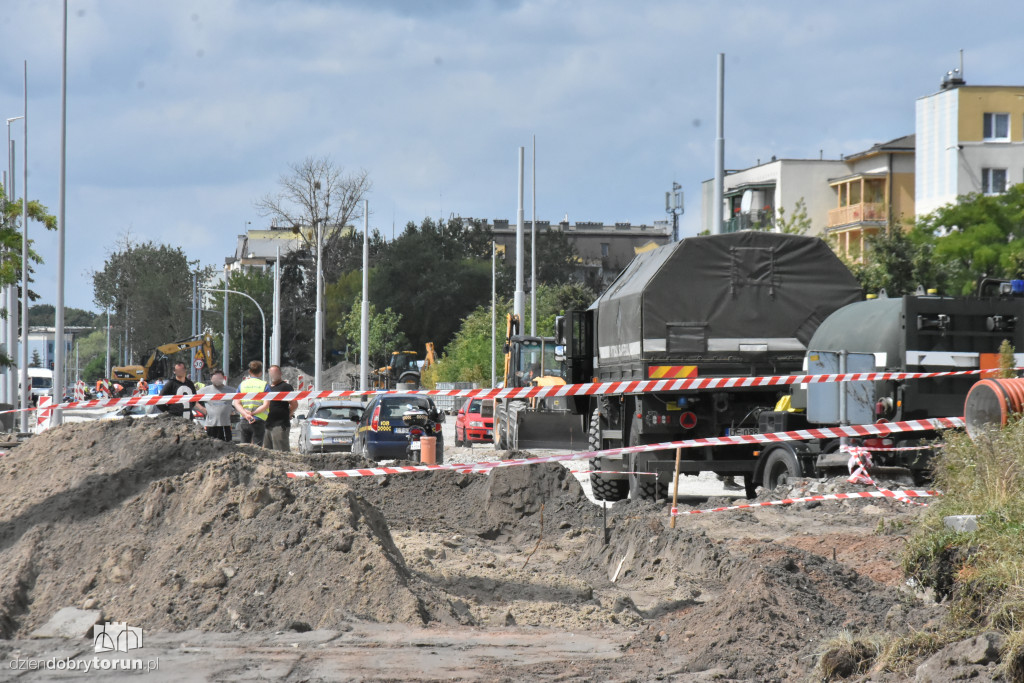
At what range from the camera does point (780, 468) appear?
14820 mm

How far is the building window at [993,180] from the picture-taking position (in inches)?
2074

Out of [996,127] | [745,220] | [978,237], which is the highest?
[996,127]

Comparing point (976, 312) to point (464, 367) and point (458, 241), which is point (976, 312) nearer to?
point (464, 367)

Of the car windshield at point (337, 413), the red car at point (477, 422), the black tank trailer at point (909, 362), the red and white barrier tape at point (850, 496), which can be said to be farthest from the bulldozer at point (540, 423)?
the red and white barrier tape at point (850, 496)

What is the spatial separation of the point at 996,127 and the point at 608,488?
44489 millimetres

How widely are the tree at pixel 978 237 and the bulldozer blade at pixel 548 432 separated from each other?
55.5 ft

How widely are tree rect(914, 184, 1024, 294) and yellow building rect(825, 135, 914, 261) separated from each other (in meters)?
18.2

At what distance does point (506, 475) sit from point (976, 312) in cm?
582

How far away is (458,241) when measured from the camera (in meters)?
97.0

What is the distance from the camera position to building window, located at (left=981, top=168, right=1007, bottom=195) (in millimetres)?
52688

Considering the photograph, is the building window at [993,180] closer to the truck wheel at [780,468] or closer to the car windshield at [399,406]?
the car windshield at [399,406]

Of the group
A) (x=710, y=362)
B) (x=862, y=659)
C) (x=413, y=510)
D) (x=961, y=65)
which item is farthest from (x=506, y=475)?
(x=961, y=65)

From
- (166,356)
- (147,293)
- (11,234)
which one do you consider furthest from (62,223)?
(147,293)

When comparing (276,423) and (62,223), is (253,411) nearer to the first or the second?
(276,423)
